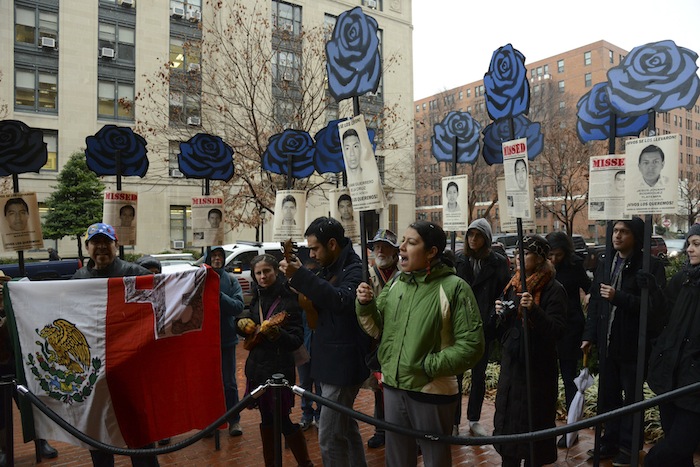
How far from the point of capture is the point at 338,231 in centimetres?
399

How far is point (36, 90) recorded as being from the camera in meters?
27.1

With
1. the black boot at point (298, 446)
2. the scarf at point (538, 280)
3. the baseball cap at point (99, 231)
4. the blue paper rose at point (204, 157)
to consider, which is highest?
the blue paper rose at point (204, 157)

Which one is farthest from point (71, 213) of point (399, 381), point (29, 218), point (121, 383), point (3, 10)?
point (399, 381)

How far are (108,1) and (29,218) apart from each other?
26.9 meters

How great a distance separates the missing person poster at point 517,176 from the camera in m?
4.29

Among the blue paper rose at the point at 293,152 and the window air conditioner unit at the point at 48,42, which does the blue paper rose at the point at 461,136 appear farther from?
the window air conditioner unit at the point at 48,42

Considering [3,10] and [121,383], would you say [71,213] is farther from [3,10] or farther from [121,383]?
[121,383]

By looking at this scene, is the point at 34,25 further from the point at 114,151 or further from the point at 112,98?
the point at 114,151

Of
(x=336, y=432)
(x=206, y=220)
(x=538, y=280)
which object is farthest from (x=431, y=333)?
(x=206, y=220)

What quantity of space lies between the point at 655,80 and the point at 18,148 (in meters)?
6.17

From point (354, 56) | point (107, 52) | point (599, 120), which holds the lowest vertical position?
point (599, 120)

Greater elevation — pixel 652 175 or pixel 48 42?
pixel 48 42

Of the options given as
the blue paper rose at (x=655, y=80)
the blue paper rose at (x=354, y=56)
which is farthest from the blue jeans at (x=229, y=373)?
the blue paper rose at (x=655, y=80)

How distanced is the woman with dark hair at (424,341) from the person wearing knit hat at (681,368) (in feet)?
4.77
